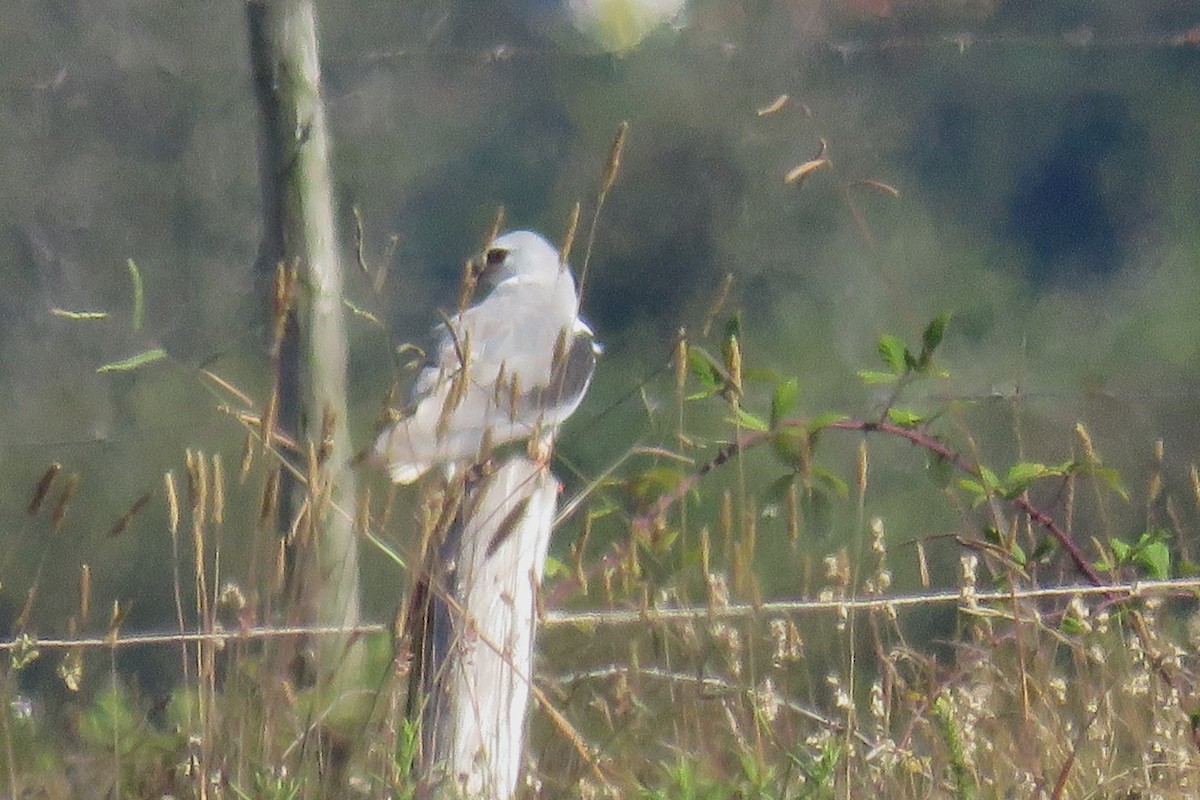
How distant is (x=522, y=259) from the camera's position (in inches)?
179

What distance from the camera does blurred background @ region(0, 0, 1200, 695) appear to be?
439 cm

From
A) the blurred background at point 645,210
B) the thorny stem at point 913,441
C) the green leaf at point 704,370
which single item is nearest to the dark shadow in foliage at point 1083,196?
the blurred background at point 645,210

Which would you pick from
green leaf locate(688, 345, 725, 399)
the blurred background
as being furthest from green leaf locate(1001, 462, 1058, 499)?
the blurred background

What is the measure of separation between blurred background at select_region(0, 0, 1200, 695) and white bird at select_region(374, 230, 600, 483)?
0.39ft

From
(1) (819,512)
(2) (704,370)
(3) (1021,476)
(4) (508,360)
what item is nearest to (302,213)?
(4) (508,360)

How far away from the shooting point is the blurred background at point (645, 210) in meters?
4.39

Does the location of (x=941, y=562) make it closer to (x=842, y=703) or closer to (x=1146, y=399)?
(x=1146, y=399)

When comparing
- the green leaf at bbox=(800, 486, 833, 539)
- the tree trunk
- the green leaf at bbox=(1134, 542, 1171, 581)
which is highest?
the tree trunk

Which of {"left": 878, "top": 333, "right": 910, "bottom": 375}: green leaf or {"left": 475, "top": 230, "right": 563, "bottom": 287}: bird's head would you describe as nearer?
{"left": 878, "top": 333, "right": 910, "bottom": 375}: green leaf

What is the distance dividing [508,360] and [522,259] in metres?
1.06

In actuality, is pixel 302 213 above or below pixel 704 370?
above

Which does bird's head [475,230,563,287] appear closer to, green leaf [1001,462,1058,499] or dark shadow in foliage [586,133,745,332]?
dark shadow in foliage [586,133,745,332]

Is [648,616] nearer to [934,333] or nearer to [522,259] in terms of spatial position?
[934,333]

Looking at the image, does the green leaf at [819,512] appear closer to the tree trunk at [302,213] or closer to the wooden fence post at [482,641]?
the wooden fence post at [482,641]
